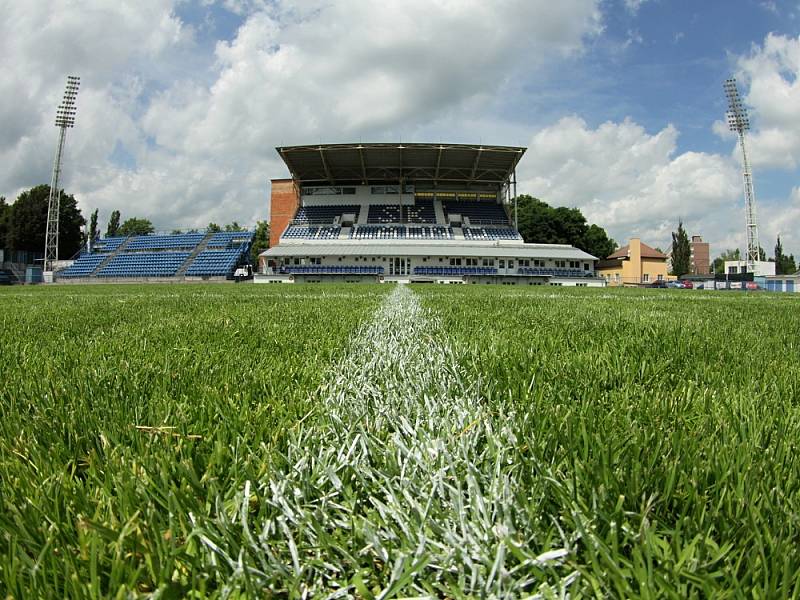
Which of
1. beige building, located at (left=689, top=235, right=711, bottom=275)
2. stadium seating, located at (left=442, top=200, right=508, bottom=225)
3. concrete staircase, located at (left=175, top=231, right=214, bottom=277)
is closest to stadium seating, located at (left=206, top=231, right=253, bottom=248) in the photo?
concrete staircase, located at (left=175, top=231, right=214, bottom=277)

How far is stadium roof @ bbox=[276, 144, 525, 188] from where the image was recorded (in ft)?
111

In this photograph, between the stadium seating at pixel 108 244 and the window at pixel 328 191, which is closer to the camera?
the window at pixel 328 191

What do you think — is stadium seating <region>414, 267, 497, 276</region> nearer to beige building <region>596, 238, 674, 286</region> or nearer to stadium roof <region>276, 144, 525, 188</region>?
stadium roof <region>276, 144, 525, 188</region>

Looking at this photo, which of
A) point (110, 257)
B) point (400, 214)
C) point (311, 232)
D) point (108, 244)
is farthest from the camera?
point (108, 244)

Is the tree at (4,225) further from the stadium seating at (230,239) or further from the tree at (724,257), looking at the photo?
the tree at (724,257)

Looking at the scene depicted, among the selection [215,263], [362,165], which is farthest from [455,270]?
[215,263]

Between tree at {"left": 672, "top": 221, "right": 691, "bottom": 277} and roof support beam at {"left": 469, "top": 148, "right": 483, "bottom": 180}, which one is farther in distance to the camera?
tree at {"left": 672, "top": 221, "right": 691, "bottom": 277}

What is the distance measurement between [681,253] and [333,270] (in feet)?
130

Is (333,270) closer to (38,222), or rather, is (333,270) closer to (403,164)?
(403,164)

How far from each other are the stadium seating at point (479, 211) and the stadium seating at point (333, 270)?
10840 millimetres

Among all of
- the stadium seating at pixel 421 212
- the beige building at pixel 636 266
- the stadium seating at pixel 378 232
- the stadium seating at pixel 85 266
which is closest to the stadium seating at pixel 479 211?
the stadium seating at pixel 421 212

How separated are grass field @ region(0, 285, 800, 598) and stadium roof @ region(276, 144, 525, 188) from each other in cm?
3362

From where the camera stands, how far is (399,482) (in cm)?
69

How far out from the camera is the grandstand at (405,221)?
33281 millimetres
